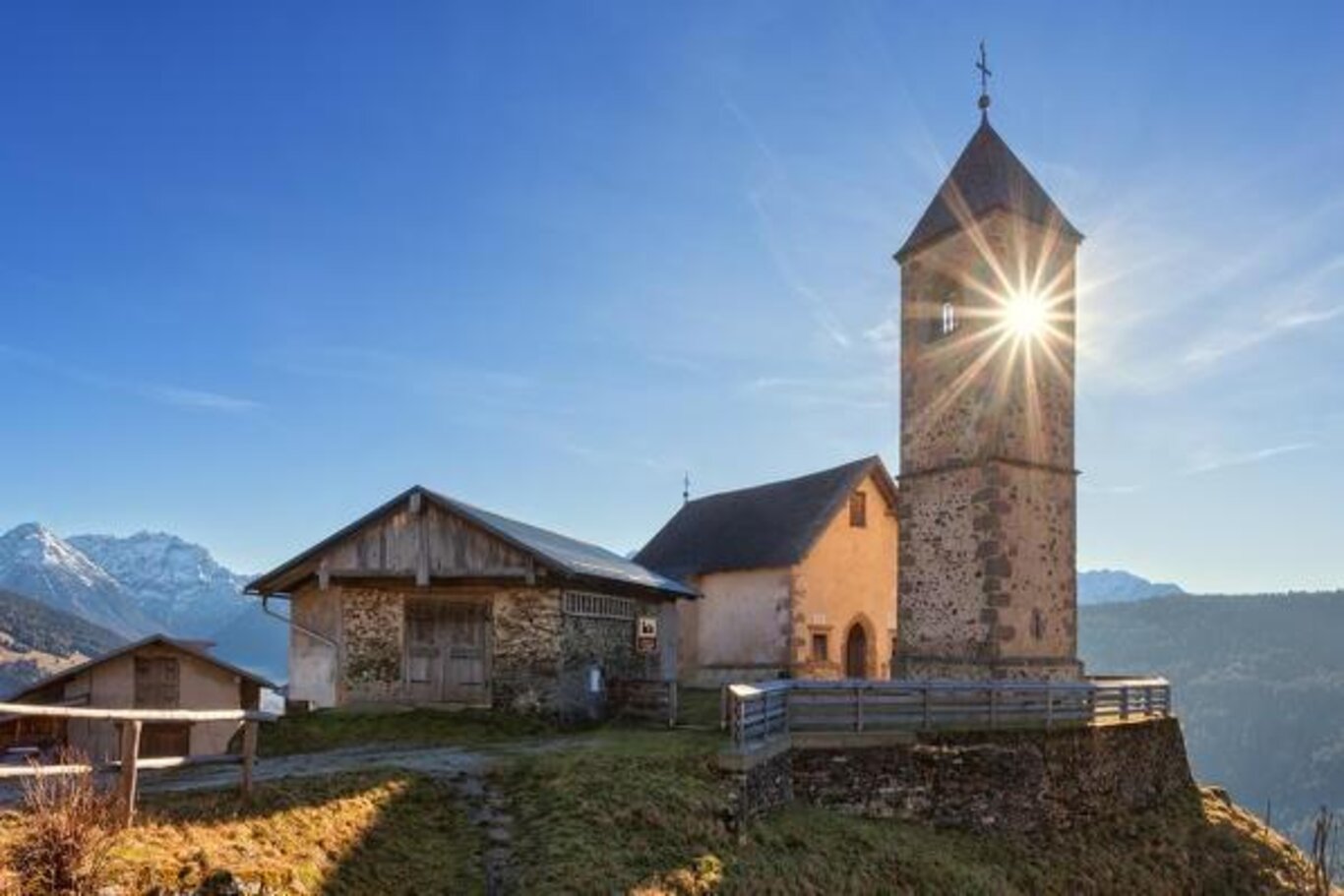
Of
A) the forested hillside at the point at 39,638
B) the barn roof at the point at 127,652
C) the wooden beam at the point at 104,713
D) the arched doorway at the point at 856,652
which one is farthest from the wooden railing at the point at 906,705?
the forested hillside at the point at 39,638

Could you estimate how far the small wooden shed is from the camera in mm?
25797

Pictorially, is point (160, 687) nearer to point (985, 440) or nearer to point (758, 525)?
point (758, 525)

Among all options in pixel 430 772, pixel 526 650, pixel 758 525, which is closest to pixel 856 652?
pixel 758 525

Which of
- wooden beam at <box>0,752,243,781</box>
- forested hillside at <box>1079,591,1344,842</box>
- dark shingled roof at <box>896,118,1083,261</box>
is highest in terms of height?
dark shingled roof at <box>896,118,1083,261</box>

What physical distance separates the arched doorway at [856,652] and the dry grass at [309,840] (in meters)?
21.6

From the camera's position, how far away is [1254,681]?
163750 mm

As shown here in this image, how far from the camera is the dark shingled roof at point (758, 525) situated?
32.5m

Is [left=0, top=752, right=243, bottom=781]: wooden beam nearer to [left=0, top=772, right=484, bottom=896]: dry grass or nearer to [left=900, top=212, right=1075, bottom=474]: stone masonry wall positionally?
[left=0, top=772, right=484, bottom=896]: dry grass

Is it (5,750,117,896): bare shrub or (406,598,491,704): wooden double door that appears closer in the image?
(5,750,117,896): bare shrub

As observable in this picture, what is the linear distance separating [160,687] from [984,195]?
80.9ft

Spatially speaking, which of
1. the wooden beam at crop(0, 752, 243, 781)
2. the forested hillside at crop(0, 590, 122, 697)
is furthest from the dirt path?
the forested hillside at crop(0, 590, 122, 697)

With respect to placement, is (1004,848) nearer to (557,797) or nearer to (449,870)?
(557,797)


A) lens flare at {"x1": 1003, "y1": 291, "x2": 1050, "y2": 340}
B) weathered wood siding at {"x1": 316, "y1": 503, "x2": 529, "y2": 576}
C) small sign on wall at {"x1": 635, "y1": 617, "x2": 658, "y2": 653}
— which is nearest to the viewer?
weathered wood siding at {"x1": 316, "y1": 503, "x2": 529, "y2": 576}

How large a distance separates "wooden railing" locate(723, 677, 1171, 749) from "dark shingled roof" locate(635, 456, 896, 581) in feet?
33.7
